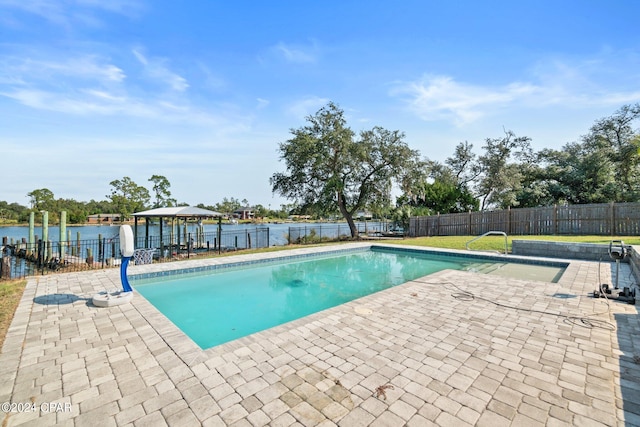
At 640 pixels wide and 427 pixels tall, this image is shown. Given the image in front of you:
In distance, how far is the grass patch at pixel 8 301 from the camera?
3746 mm

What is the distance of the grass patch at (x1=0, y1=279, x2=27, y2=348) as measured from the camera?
375cm

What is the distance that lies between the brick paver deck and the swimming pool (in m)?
1.17

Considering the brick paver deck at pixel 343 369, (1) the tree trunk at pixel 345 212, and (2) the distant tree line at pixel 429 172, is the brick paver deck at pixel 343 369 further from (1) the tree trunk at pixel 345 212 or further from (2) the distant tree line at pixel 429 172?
(1) the tree trunk at pixel 345 212

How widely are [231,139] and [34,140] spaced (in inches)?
251

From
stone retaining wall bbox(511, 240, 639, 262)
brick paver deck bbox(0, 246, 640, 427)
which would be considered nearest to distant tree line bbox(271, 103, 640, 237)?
stone retaining wall bbox(511, 240, 639, 262)

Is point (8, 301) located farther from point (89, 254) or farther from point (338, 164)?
point (338, 164)

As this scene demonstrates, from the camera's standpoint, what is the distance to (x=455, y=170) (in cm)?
2280

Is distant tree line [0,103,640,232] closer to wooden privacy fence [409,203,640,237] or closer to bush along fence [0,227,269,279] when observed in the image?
wooden privacy fence [409,203,640,237]

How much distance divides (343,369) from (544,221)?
1507 centimetres

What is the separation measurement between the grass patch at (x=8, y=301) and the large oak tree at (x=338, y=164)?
11.4m

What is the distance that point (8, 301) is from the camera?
4.78m

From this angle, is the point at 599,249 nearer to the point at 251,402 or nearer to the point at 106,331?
the point at 251,402

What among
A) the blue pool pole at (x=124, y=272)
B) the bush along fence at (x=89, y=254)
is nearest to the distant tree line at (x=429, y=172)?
the bush along fence at (x=89, y=254)

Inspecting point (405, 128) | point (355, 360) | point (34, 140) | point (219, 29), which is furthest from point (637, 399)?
point (405, 128)
